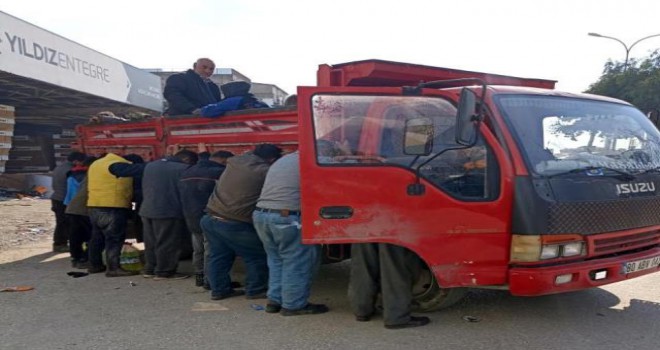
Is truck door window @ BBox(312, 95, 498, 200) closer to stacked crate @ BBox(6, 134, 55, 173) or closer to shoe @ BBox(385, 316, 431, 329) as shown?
shoe @ BBox(385, 316, 431, 329)

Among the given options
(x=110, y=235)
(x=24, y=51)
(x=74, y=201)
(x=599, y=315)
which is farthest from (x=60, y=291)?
(x=24, y=51)

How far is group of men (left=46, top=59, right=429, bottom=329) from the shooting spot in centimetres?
424

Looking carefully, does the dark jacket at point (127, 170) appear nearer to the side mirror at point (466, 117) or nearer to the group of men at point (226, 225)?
the group of men at point (226, 225)

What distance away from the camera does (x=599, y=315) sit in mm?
4355

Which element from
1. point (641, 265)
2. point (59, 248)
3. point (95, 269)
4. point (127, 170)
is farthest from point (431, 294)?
point (59, 248)

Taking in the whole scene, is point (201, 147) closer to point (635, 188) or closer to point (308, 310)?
point (308, 310)

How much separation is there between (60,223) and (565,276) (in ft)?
24.2

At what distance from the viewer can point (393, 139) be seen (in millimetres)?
3881

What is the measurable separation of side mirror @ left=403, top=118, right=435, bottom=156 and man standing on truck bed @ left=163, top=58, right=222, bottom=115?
3.34 m

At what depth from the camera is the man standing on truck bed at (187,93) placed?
6531 millimetres

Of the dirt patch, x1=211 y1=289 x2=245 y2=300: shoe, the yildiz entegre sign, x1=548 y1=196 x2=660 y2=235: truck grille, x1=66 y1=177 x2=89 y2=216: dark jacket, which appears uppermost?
the yildiz entegre sign

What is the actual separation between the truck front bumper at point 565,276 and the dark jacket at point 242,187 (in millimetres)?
2359

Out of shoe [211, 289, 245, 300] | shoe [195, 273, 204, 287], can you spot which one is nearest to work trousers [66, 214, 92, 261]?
shoe [195, 273, 204, 287]

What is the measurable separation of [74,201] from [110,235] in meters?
0.92
